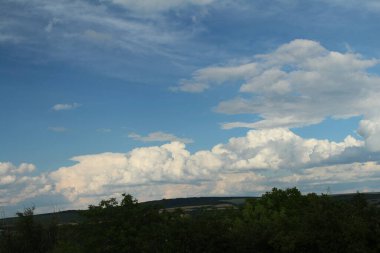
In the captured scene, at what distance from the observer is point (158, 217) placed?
64812 millimetres

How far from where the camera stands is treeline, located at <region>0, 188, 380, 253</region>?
49844mm

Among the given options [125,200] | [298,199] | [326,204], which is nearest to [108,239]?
[125,200]

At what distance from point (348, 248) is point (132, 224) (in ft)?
84.4

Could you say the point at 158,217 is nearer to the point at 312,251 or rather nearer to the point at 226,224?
the point at 226,224

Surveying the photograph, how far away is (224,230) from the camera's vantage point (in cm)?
5544

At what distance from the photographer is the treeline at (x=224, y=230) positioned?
4984 centimetres

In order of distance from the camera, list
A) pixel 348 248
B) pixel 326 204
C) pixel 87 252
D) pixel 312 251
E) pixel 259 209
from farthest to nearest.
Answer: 1. pixel 259 209
2. pixel 87 252
3. pixel 326 204
4. pixel 312 251
5. pixel 348 248

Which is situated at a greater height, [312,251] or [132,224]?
[132,224]

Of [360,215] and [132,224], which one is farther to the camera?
[132,224]

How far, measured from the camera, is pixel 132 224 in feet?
205

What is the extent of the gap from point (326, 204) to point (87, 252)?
1057 inches

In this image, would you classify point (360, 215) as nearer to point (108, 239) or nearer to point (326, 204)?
point (326, 204)

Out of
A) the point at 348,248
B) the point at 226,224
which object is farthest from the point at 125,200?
the point at 348,248

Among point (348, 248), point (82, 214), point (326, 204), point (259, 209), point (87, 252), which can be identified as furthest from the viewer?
point (259, 209)
